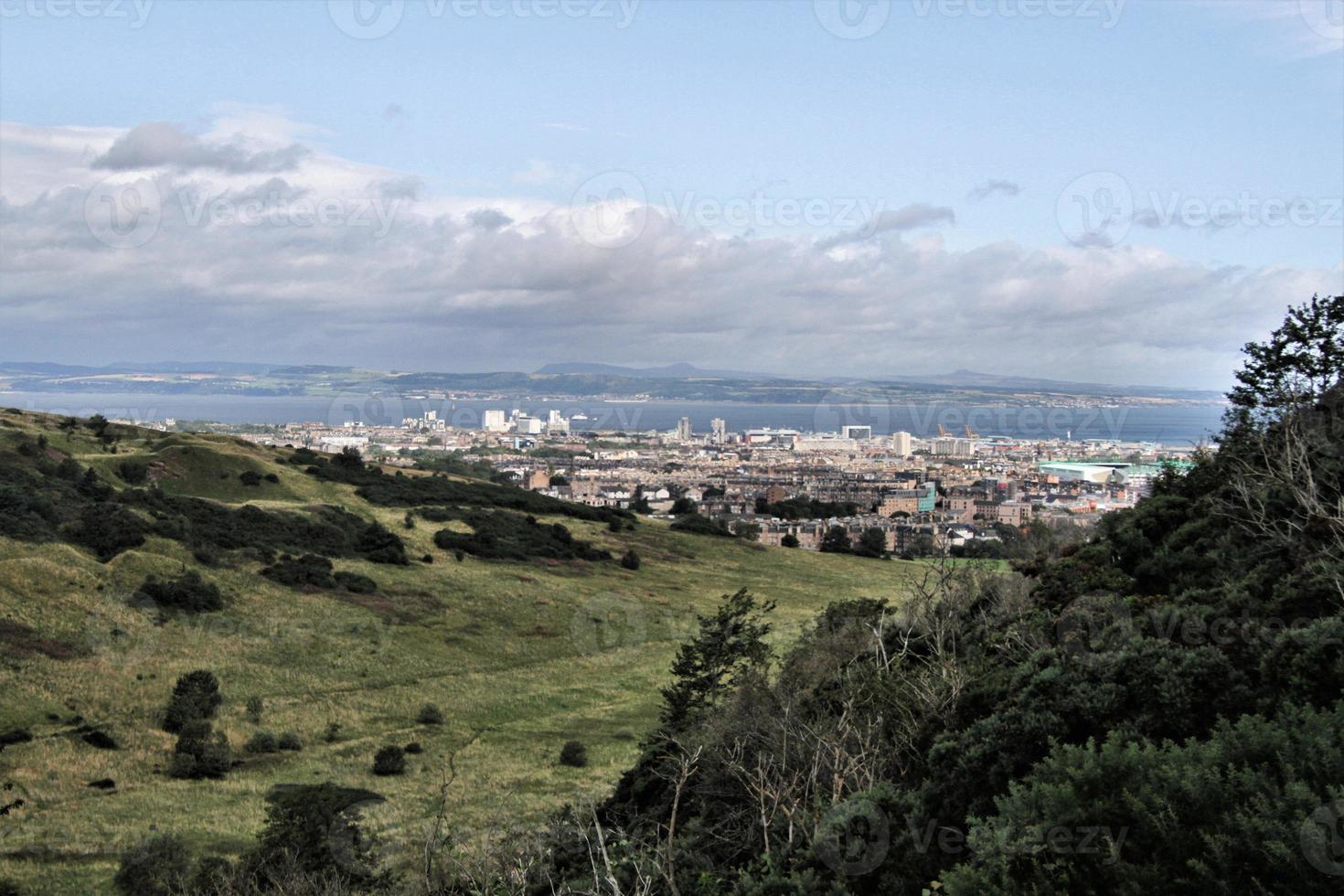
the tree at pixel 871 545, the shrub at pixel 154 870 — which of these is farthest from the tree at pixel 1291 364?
the tree at pixel 871 545

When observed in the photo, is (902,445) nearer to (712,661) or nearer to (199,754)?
(712,661)

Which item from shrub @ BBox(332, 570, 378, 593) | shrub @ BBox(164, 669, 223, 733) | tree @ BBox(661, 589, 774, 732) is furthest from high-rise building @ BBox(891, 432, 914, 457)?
shrub @ BBox(164, 669, 223, 733)

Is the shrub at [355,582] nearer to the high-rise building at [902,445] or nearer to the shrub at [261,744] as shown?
the shrub at [261,744]

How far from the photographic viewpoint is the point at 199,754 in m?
22.1

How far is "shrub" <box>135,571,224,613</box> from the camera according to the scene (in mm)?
31688

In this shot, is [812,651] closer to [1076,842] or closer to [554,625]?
[1076,842]

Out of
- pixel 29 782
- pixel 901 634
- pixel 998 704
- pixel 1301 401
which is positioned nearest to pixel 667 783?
Answer: pixel 901 634

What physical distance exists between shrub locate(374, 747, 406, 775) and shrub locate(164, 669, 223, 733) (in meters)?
4.57

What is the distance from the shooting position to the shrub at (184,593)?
31.7 meters

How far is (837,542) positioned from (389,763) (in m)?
55.4

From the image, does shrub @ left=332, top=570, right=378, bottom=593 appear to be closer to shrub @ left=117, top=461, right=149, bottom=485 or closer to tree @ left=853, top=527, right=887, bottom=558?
shrub @ left=117, top=461, right=149, bottom=485

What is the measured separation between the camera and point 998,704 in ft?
34.0

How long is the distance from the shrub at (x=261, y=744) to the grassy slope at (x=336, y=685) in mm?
317

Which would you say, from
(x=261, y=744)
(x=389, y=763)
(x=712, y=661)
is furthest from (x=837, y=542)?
(x=261, y=744)
